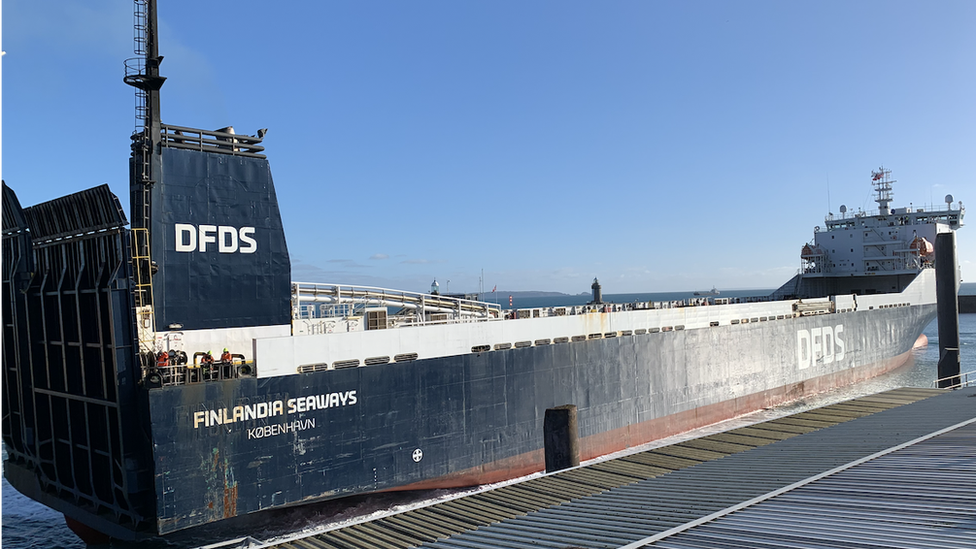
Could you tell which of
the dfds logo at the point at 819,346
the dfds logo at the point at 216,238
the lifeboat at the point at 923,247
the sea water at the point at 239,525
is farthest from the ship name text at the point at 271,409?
the lifeboat at the point at 923,247

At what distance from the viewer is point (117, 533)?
1372 cm

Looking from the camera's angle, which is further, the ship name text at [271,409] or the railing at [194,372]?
the ship name text at [271,409]

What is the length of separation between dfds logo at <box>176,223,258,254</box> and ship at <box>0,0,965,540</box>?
0.03 metres

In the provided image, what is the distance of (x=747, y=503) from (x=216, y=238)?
12.1 metres

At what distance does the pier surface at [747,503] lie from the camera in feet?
24.4

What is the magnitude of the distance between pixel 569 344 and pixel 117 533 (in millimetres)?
12728

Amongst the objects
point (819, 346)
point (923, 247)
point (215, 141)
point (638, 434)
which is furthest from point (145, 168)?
point (923, 247)

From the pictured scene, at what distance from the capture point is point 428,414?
16875 millimetres

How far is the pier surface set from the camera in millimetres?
7449

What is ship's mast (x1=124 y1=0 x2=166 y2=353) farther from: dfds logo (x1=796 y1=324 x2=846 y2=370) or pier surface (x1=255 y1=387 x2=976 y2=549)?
dfds logo (x1=796 y1=324 x2=846 y2=370)

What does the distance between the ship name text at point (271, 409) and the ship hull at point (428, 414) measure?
0.02 meters

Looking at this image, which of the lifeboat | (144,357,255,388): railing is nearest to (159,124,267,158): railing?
(144,357,255,388): railing

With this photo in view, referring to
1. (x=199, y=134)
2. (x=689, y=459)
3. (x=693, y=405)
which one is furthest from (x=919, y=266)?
(x=199, y=134)

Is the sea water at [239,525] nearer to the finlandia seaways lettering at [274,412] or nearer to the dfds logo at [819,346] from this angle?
the finlandia seaways lettering at [274,412]
